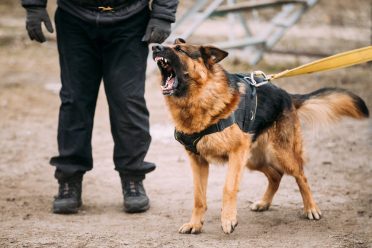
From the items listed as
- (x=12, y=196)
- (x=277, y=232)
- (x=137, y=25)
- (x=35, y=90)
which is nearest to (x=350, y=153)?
(x=277, y=232)

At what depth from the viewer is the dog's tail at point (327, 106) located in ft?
15.5

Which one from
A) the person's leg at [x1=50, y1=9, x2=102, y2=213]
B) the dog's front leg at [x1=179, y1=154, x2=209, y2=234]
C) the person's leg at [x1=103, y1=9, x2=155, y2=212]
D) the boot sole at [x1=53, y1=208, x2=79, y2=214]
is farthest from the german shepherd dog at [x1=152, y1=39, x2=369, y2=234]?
the boot sole at [x1=53, y1=208, x2=79, y2=214]

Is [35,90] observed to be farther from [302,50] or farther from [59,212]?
[302,50]

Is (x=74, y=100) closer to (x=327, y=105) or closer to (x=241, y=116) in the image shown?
(x=241, y=116)

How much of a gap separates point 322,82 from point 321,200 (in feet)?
15.6

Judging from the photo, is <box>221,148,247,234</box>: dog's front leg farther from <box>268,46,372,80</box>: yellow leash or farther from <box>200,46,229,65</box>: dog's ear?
<box>268,46,372,80</box>: yellow leash

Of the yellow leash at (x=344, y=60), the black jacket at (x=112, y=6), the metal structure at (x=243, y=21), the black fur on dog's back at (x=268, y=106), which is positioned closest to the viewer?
the yellow leash at (x=344, y=60)

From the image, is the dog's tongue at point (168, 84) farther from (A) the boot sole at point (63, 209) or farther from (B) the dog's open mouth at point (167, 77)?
(A) the boot sole at point (63, 209)

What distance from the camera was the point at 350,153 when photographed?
20.6 feet

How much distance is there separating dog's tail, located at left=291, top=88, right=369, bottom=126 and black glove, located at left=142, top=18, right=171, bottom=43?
3.70ft

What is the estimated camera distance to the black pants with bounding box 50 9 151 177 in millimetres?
4523

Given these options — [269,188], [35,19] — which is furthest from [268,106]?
[35,19]

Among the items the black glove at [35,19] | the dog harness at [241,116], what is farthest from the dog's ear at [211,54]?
the black glove at [35,19]

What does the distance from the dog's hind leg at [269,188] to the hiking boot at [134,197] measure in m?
0.85
